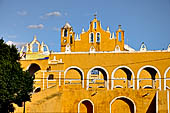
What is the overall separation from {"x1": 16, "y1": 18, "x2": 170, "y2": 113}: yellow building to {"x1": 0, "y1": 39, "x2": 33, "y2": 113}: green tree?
1377mm

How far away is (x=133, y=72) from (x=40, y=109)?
14.0 m

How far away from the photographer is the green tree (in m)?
28.1

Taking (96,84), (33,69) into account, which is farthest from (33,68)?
(96,84)

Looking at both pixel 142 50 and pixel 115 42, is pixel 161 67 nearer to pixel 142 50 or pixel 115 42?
pixel 142 50

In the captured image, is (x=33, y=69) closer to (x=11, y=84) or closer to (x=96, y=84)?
(x=96, y=84)

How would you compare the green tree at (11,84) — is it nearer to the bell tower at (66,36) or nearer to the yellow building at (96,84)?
the yellow building at (96,84)

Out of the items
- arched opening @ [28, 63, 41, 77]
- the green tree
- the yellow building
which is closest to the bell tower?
the yellow building

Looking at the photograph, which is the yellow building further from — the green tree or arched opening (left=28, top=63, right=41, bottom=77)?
the green tree

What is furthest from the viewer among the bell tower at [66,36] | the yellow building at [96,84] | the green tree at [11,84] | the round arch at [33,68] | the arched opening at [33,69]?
the bell tower at [66,36]

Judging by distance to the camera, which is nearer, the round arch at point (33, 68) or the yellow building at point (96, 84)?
the yellow building at point (96, 84)

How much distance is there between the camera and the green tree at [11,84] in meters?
28.1

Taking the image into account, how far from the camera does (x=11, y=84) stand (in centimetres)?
2859

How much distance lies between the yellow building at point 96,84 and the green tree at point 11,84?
1.38 meters

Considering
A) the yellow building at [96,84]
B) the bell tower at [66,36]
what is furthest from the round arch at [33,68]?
the bell tower at [66,36]
